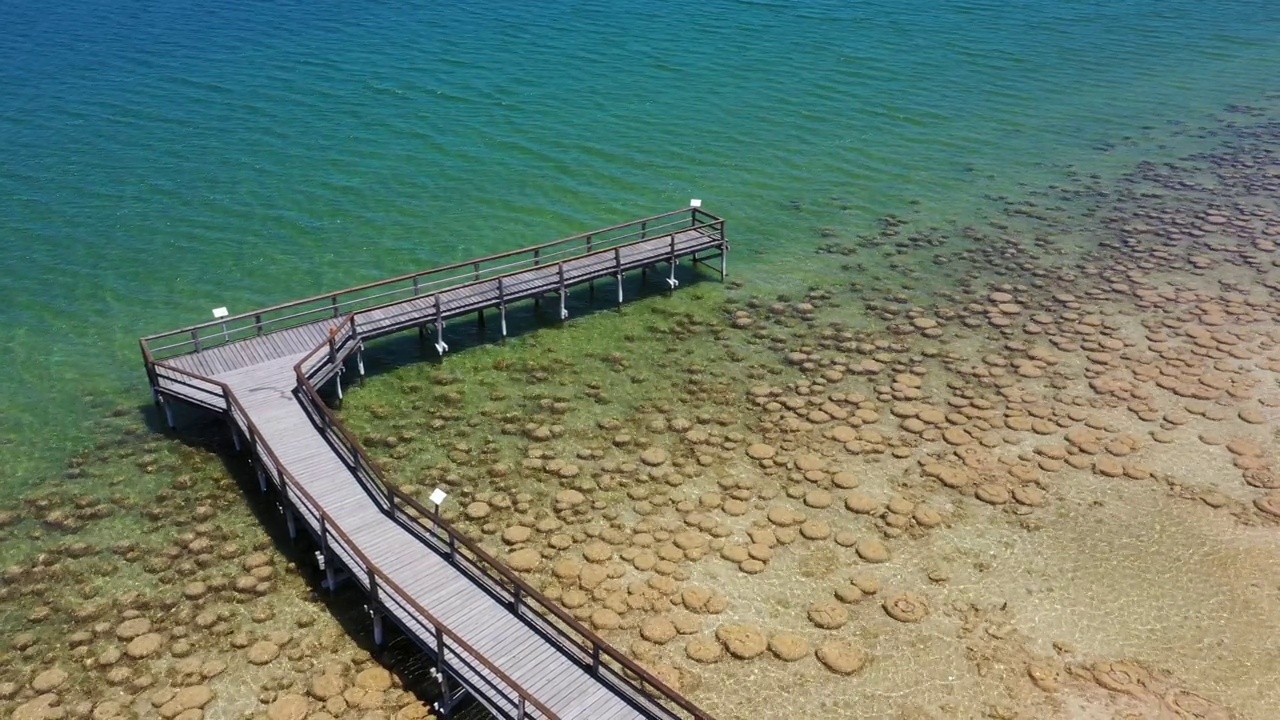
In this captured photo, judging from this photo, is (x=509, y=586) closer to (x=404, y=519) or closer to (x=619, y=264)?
(x=404, y=519)

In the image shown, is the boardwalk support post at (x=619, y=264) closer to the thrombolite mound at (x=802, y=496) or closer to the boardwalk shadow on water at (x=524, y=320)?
the boardwalk shadow on water at (x=524, y=320)

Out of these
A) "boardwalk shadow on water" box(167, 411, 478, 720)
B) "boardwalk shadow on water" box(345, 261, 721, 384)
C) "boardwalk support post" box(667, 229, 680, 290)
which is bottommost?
"boardwalk shadow on water" box(167, 411, 478, 720)

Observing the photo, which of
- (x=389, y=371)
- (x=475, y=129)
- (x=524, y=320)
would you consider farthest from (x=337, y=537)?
(x=475, y=129)

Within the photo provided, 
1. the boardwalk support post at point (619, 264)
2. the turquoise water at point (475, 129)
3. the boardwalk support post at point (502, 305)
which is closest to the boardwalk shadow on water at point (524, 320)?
the boardwalk support post at point (502, 305)

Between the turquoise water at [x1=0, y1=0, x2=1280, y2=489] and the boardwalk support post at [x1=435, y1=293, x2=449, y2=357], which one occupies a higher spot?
the turquoise water at [x1=0, y1=0, x2=1280, y2=489]

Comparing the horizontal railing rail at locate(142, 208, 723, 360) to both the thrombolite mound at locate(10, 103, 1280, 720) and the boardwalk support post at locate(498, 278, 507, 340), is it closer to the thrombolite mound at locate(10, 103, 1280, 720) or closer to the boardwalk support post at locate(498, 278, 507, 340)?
the boardwalk support post at locate(498, 278, 507, 340)

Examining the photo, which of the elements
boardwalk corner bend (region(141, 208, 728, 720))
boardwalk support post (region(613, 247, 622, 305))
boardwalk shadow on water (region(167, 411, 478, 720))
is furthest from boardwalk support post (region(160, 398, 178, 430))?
boardwalk support post (region(613, 247, 622, 305))
